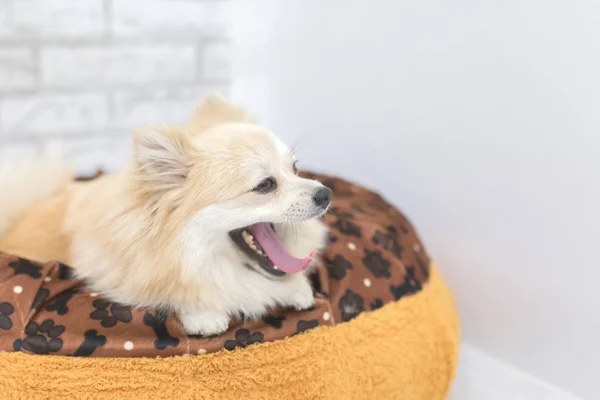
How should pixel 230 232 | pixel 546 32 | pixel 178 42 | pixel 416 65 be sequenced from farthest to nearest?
pixel 178 42
pixel 416 65
pixel 546 32
pixel 230 232

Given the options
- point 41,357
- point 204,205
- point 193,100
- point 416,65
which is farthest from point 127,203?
point 193,100

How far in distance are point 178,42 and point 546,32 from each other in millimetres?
1457

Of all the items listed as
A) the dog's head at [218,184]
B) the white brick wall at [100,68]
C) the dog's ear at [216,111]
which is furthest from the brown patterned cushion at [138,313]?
the white brick wall at [100,68]

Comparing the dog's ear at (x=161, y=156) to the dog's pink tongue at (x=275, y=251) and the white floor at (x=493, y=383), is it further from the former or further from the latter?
the white floor at (x=493, y=383)

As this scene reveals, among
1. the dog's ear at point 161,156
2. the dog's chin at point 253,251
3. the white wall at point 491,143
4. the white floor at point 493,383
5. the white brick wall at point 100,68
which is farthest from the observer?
the white brick wall at point 100,68

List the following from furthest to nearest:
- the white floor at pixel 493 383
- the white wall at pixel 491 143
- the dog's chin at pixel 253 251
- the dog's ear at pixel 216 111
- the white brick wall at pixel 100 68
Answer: the white brick wall at pixel 100 68
the white floor at pixel 493 383
the white wall at pixel 491 143
the dog's ear at pixel 216 111
the dog's chin at pixel 253 251

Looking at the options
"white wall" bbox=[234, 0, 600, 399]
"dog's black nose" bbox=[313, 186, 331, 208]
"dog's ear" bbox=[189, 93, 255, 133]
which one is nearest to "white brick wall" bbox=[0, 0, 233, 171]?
"white wall" bbox=[234, 0, 600, 399]

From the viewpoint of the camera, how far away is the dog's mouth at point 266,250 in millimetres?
1257

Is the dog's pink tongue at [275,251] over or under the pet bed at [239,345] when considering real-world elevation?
over

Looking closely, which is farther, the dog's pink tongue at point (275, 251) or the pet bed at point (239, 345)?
the dog's pink tongue at point (275, 251)

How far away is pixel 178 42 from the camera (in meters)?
2.37

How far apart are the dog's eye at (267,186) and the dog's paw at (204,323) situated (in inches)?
11.5

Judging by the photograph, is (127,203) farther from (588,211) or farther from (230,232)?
(588,211)

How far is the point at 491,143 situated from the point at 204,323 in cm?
108
